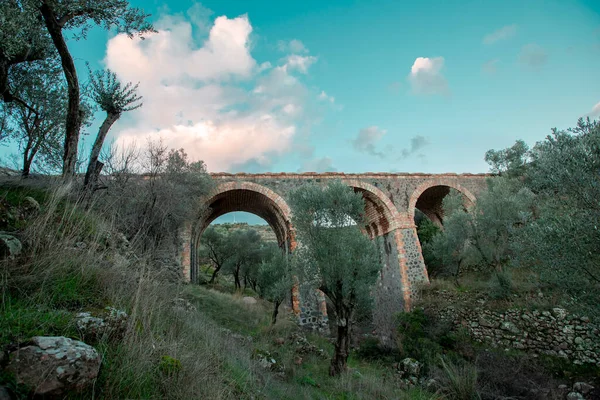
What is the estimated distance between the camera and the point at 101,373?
182cm

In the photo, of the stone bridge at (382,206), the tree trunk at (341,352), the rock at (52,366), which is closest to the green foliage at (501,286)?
the stone bridge at (382,206)

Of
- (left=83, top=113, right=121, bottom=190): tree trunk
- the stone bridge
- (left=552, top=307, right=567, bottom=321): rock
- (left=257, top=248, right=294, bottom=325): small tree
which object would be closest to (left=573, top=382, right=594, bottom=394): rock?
(left=552, top=307, right=567, bottom=321): rock

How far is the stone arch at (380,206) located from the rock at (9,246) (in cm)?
1216

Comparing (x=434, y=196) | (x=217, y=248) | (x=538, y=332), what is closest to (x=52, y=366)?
(x=538, y=332)

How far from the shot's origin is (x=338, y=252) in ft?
24.9

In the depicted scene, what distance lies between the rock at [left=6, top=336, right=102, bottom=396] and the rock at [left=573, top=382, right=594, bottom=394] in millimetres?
8963

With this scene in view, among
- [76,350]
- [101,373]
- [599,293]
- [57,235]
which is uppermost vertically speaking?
[57,235]

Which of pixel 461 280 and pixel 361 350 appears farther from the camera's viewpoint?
pixel 461 280

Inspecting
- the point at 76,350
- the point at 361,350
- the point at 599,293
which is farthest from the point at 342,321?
the point at 76,350

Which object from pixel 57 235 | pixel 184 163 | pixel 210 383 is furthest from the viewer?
pixel 184 163

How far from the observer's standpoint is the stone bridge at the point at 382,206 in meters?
12.8

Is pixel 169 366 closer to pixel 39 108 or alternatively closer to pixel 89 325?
pixel 89 325

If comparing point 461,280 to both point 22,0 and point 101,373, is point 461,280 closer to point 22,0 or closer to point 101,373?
point 101,373

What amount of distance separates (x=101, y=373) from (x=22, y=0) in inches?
233
